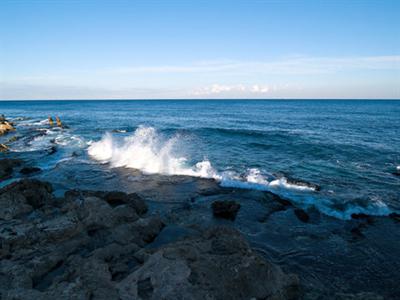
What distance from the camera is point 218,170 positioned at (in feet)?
49.5

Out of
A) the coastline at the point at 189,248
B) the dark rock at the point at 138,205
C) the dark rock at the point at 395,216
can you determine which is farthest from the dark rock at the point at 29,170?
the dark rock at the point at 395,216

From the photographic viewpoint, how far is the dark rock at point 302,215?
29.5 feet

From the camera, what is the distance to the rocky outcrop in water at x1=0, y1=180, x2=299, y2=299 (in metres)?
4.50

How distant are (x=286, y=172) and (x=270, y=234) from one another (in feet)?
24.2

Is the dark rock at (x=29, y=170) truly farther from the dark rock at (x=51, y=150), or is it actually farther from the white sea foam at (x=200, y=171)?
the dark rock at (x=51, y=150)

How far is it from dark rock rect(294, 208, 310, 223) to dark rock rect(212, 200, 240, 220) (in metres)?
2.20

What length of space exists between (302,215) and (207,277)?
5.76 meters

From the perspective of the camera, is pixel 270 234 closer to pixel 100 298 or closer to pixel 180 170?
pixel 100 298

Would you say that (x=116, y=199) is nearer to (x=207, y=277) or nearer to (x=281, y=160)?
(x=207, y=277)

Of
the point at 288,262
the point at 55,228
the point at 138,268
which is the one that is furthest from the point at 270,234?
the point at 55,228

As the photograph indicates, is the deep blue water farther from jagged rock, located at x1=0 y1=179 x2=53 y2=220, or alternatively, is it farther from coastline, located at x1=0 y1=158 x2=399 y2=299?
jagged rock, located at x1=0 y1=179 x2=53 y2=220

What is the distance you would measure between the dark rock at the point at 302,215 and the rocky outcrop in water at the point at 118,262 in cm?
405

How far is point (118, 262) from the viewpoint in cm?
561

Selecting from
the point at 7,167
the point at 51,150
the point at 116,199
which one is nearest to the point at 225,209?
the point at 116,199
